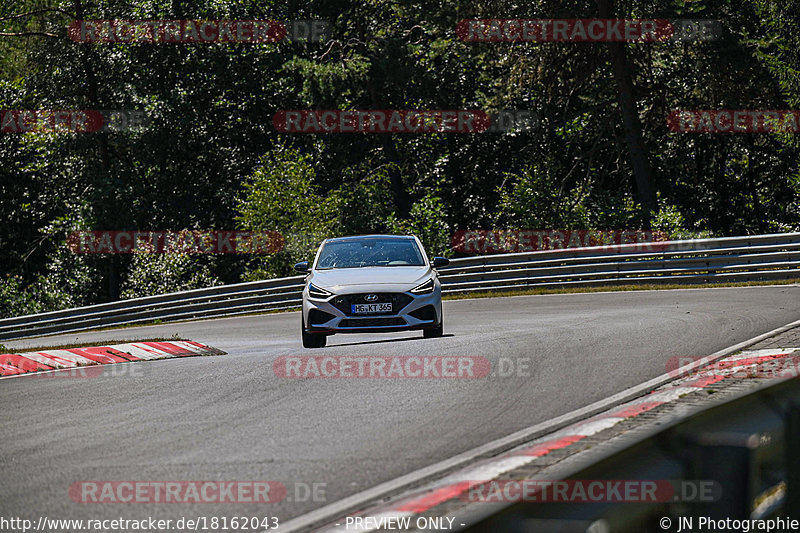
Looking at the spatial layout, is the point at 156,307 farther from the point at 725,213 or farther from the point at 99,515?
the point at 99,515

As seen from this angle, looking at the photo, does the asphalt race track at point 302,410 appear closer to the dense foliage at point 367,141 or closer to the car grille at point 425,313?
the car grille at point 425,313

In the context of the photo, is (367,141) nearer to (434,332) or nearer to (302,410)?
(434,332)

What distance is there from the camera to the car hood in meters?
13.3

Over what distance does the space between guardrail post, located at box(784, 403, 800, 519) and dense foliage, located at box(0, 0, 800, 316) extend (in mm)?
22127

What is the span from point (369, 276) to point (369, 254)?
3.39ft

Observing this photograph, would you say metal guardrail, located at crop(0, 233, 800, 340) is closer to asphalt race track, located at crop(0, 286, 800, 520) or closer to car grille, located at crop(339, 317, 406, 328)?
asphalt race track, located at crop(0, 286, 800, 520)

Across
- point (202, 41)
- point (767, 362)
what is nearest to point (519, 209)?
point (202, 41)

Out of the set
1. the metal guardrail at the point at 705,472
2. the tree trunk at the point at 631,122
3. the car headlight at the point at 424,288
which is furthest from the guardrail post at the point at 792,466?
the tree trunk at the point at 631,122

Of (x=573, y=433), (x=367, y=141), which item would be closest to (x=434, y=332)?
(x=573, y=433)

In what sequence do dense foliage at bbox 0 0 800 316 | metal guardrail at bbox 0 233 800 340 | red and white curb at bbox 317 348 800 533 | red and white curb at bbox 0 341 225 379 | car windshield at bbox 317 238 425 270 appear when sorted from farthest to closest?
dense foliage at bbox 0 0 800 316, metal guardrail at bbox 0 233 800 340, car windshield at bbox 317 238 425 270, red and white curb at bbox 0 341 225 379, red and white curb at bbox 317 348 800 533

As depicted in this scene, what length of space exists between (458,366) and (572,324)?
434 centimetres

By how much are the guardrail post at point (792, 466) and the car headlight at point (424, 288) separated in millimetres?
9037

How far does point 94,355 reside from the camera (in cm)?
1345

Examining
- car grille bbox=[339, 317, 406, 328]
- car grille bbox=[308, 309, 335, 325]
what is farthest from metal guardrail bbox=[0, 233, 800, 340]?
car grille bbox=[308, 309, 335, 325]
